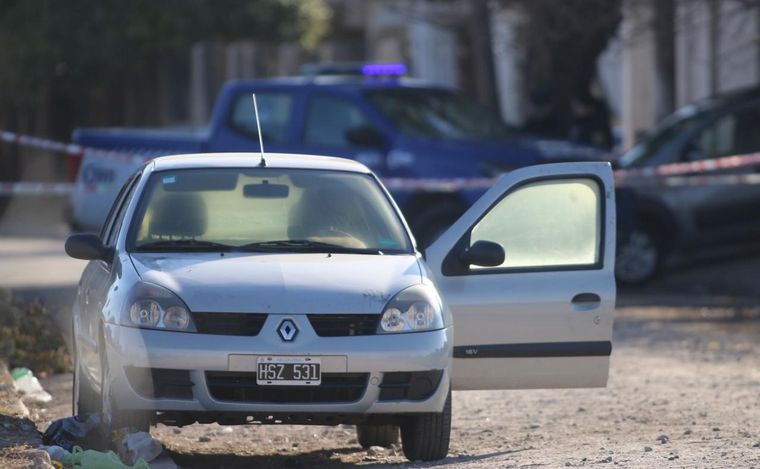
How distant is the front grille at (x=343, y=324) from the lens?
23.0 feet

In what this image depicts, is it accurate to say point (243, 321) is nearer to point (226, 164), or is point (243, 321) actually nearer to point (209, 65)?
point (226, 164)

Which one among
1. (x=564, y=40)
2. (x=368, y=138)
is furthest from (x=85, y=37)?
(x=368, y=138)

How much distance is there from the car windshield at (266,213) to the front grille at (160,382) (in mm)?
852

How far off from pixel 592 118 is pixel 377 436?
13.7m

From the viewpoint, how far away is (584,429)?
8.84 metres

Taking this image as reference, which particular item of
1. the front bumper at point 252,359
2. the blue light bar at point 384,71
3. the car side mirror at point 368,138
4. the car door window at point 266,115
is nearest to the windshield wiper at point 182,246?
the front bumper at point 252,359

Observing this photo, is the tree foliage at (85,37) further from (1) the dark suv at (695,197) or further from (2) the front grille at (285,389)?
(2) the front grille at (285,389)

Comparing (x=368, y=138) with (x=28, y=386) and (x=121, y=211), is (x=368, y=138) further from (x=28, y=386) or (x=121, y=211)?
(x=121, y=211)

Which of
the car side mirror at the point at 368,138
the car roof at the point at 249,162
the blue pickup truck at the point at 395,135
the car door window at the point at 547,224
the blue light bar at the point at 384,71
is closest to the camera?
the car roof at the point at 249,162

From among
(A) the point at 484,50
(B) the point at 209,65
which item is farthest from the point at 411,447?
(B) the point at 209,65

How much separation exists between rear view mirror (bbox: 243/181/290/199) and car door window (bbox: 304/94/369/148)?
7063 mm

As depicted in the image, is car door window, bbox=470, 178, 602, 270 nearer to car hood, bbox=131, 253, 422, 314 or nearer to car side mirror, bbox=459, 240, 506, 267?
car side mirror, bbox=459, 240, 506, 267

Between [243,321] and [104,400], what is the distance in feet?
2.56

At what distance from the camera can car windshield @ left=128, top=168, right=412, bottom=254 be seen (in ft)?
25.4
